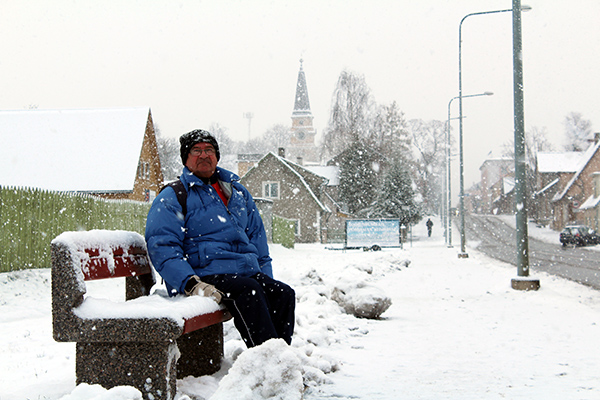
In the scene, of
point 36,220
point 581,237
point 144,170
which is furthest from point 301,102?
point 36,220

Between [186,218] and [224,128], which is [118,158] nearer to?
[186,218]

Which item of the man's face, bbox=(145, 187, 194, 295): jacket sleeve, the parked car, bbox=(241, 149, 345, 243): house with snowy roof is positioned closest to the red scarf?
the man's face

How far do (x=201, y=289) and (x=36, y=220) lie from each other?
37.2ft

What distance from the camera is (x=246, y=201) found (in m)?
5.06

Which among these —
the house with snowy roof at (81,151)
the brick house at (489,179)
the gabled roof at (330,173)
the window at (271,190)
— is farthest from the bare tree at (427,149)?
the brick house at (489,179)

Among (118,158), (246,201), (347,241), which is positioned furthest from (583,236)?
(246,201)

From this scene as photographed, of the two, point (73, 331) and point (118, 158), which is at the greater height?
point (118, 158)

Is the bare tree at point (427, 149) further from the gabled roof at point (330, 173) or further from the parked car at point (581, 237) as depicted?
the parked car at point (581, 237)

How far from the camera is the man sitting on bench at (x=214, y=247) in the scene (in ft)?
13.8

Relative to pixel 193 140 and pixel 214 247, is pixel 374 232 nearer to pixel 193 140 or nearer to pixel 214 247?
pixel 193 140

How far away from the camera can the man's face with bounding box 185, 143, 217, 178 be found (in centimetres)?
479

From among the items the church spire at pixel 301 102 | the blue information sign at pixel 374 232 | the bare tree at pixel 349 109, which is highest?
the church spire at pixel 301 102

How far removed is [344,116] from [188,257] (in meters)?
54.9

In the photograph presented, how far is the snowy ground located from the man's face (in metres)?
1.48
